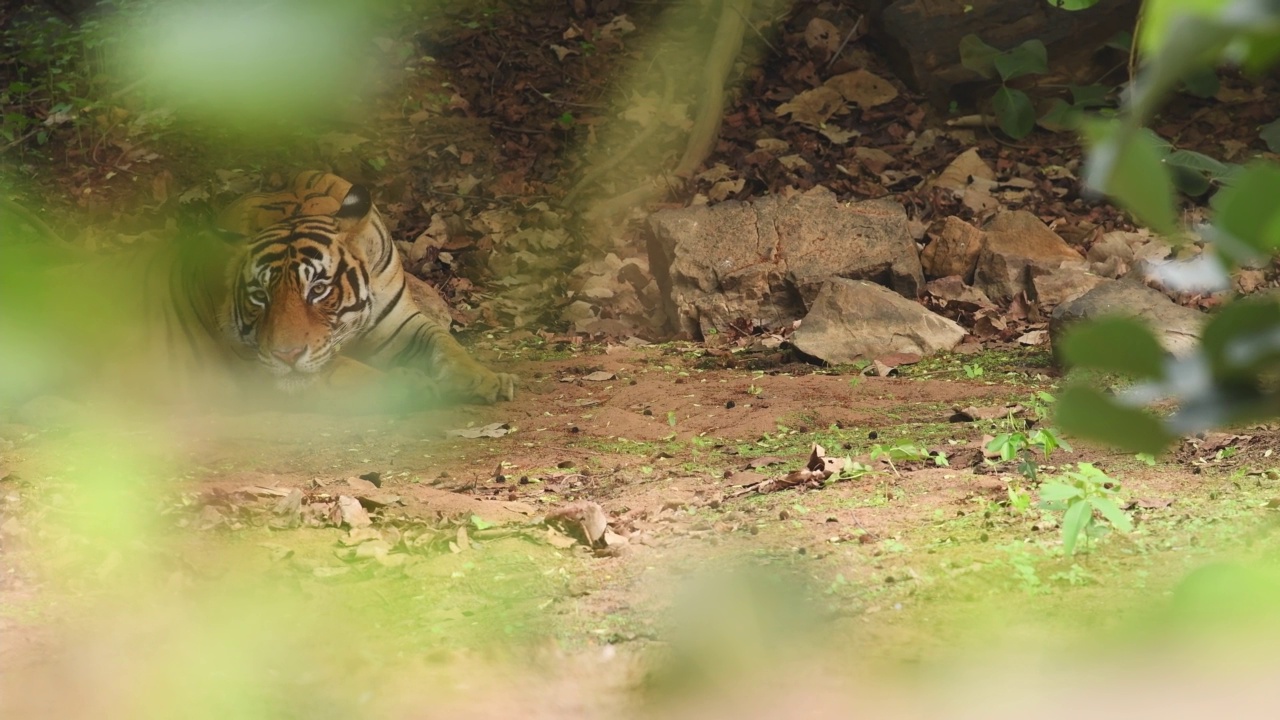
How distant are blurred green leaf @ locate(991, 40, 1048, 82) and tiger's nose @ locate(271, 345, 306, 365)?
4830mm

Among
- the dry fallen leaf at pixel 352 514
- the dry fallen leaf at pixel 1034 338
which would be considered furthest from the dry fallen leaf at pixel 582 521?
the dry fallen leaf at pixel 1034 338

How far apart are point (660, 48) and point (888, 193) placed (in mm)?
2583

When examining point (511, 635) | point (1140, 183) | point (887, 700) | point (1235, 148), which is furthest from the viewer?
point (1235, 148)

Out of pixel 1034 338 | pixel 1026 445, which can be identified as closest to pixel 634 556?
pixel 1026 445

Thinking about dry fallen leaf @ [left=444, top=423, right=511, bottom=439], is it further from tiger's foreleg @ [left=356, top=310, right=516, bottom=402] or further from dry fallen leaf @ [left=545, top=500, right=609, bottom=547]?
dry fallen leaf @ [left=545, top=500, right=609, bottom=547]

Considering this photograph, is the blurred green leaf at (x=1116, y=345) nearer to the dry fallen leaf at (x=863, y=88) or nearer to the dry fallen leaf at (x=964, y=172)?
the dry fallen leaf at (x=964, y=172)

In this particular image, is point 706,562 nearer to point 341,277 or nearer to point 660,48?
point 341,277

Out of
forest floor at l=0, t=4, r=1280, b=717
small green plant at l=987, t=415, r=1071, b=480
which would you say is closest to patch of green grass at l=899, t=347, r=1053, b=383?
forest floor at l=0, t=4, r=1280, b=717

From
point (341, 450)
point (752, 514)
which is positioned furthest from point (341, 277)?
point (752, 514)

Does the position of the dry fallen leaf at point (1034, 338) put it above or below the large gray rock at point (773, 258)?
below

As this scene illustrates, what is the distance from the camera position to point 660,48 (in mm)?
9398

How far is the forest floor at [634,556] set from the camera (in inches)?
54.3

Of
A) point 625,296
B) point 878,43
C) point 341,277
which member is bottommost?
point 625,296

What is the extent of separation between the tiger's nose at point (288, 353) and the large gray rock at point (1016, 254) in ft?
11.1
